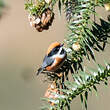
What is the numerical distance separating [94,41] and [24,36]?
7.25m

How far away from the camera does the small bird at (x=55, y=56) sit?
132cm

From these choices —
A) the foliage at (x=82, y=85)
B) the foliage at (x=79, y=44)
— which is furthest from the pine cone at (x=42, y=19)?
the foliage at (x=82, y=85)

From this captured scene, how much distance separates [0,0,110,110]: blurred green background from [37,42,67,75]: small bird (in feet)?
15.3

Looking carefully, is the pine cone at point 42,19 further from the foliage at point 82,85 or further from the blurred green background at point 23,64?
the blurred green background at point 23,64

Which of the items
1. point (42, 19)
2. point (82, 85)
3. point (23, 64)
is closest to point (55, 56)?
point (42, 19)

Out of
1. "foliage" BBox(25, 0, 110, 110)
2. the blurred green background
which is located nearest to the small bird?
"foliage" BBox(25, 0, 110, 110)

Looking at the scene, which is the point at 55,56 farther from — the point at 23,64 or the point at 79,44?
the point at 23,64

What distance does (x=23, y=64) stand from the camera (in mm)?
8086

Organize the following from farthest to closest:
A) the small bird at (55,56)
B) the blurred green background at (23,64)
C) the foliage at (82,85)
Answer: the blurred green background at (23,64) < the small bird at (55,56) < the foliage at (82,85)

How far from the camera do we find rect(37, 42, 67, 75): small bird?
1.32 metres

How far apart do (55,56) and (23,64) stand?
651 centimetres

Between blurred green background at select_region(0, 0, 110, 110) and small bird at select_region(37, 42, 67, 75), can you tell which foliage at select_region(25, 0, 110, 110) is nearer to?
small bird at select_region(37, 42, 67, 75)

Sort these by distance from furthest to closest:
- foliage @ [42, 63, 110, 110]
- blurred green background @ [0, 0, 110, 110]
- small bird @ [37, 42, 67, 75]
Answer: blurred green background @ [0, 0, 110, 110] < small bird @ [37, 42, 67, 75] < foliage @ [42, 63, 110, 110]

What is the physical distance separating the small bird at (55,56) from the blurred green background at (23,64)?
4.67m
